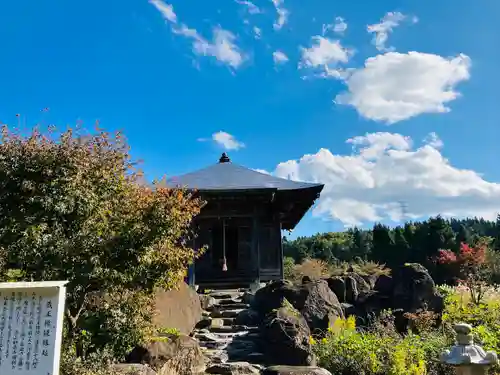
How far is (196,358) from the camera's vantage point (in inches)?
328

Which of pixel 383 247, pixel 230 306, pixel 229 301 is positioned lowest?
pixel 230 306

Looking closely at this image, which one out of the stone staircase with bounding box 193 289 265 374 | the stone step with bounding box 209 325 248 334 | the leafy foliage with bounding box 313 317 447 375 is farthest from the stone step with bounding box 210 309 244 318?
the leafy foliage with bounding box 313 317 447 375

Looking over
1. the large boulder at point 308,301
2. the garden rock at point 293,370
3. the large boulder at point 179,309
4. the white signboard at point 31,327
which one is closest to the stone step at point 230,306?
the large boulder at point 308,301

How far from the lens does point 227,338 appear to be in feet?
33.3

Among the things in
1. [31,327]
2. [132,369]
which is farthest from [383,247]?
[31,327]

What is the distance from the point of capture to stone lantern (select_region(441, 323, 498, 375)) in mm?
4566

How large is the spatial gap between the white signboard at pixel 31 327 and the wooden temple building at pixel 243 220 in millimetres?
9432

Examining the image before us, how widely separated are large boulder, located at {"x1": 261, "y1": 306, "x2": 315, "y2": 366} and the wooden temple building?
5507 millimetres

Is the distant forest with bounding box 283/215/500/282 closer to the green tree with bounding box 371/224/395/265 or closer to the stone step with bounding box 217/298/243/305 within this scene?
the green tree with bounding box 371/224/395/265

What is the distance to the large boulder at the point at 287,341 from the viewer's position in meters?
8.31

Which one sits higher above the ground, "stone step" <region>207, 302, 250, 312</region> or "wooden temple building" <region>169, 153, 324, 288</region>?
"wooden temple building" <region>169, 153, 324, 288</region>

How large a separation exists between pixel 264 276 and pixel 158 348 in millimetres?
8334

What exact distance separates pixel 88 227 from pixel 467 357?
205 inches

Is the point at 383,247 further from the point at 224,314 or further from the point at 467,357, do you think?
the point at 467,357
